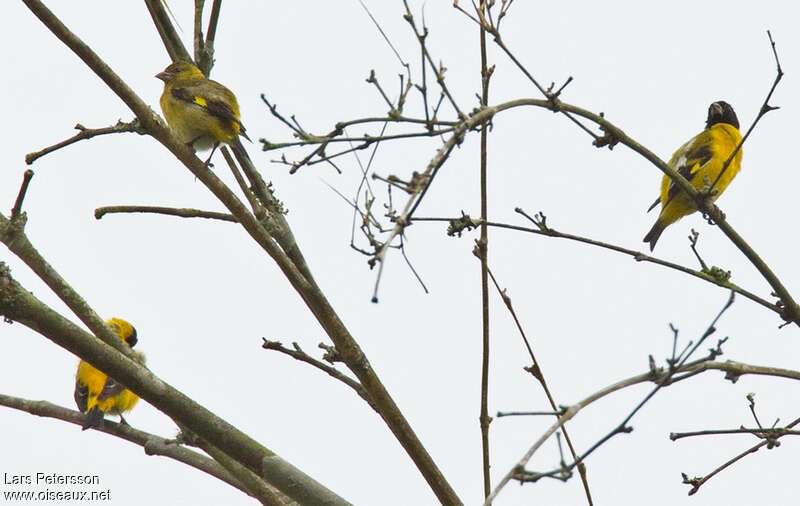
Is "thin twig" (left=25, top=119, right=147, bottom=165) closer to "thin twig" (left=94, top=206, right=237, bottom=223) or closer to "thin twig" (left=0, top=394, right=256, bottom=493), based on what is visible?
"thin twig" (left=94, top=206, right=237, bottom=223)

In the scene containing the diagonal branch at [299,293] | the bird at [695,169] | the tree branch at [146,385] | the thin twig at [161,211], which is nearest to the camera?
Answer: the tree branch at [146,385]

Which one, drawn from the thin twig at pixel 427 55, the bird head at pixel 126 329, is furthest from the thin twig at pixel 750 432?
the bird head at pixel 126 329

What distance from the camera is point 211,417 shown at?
3438mm

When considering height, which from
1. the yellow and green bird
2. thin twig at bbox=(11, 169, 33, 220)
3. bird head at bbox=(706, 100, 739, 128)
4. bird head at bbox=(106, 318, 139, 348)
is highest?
bird head at bbox=(706, 100, 739, 128)

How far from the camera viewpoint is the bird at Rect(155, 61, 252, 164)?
7105 mm

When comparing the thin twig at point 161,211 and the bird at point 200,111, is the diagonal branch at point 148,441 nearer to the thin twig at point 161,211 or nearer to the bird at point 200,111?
the thin twig at point 161,211

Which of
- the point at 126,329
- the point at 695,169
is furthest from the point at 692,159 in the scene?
the point at 126,329

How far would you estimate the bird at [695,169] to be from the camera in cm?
812

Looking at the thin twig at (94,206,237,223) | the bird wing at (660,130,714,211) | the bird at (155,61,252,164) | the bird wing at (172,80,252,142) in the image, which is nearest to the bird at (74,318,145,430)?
the bird at (155,61,252,164)

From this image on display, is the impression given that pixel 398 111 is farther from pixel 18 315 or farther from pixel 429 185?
pixel 18 315

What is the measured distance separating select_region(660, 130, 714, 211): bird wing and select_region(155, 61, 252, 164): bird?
333cm

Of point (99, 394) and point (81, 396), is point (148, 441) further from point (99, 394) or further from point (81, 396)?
point (81, 396)

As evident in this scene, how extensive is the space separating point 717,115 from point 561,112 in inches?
280

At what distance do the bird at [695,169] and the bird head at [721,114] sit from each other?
414 mm
